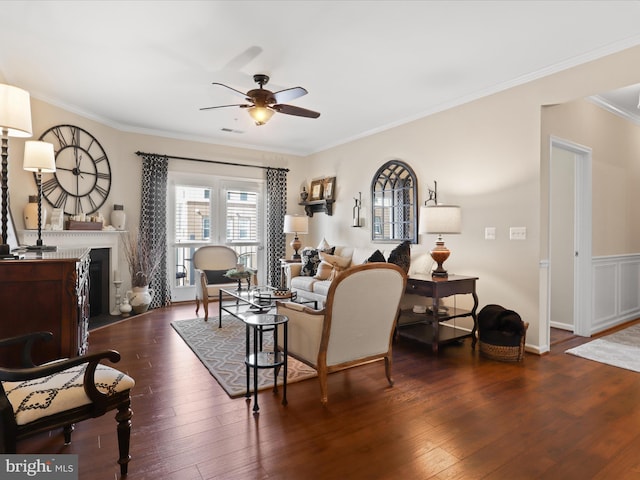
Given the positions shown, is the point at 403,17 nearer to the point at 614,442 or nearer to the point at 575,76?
the point at 575,76

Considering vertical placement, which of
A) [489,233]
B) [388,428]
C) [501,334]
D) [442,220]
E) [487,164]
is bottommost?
[388,428]

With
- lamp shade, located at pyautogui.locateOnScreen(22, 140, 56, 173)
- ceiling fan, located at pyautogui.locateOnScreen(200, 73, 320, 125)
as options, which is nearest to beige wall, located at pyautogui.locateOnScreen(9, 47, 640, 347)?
lamp shade, located at pyautogui.locateOnScreen(22, 140, 56, 173)

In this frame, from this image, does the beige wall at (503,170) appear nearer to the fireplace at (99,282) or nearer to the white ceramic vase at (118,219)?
the white ceramic vase at (118,219)

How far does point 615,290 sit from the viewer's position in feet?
15.1

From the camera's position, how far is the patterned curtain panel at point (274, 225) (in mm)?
6676

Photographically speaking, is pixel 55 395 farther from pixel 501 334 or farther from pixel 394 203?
pixel 394 203

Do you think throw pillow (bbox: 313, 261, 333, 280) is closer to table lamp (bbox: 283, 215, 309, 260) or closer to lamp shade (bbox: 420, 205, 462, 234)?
table lamp (bbox: 283, 215, 309, 260)

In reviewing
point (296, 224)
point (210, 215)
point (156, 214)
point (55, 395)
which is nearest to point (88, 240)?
point (156, 214)

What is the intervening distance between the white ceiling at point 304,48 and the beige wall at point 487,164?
160 mm

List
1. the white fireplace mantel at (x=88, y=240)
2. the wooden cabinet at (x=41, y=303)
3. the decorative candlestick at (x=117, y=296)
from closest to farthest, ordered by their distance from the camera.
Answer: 1. the wooden cabinet at (x=41, y=303)
2. the white fireplace mantel at (x=88, y=240)
3. the decorative candlestick at (x=117, y=296)

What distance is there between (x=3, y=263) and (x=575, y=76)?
180 inches

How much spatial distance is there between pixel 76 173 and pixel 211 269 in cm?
222

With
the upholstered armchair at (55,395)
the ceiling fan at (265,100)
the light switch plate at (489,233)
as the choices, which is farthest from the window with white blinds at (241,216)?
the upholstered armchair at (55,395)

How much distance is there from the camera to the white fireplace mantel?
4.11m
